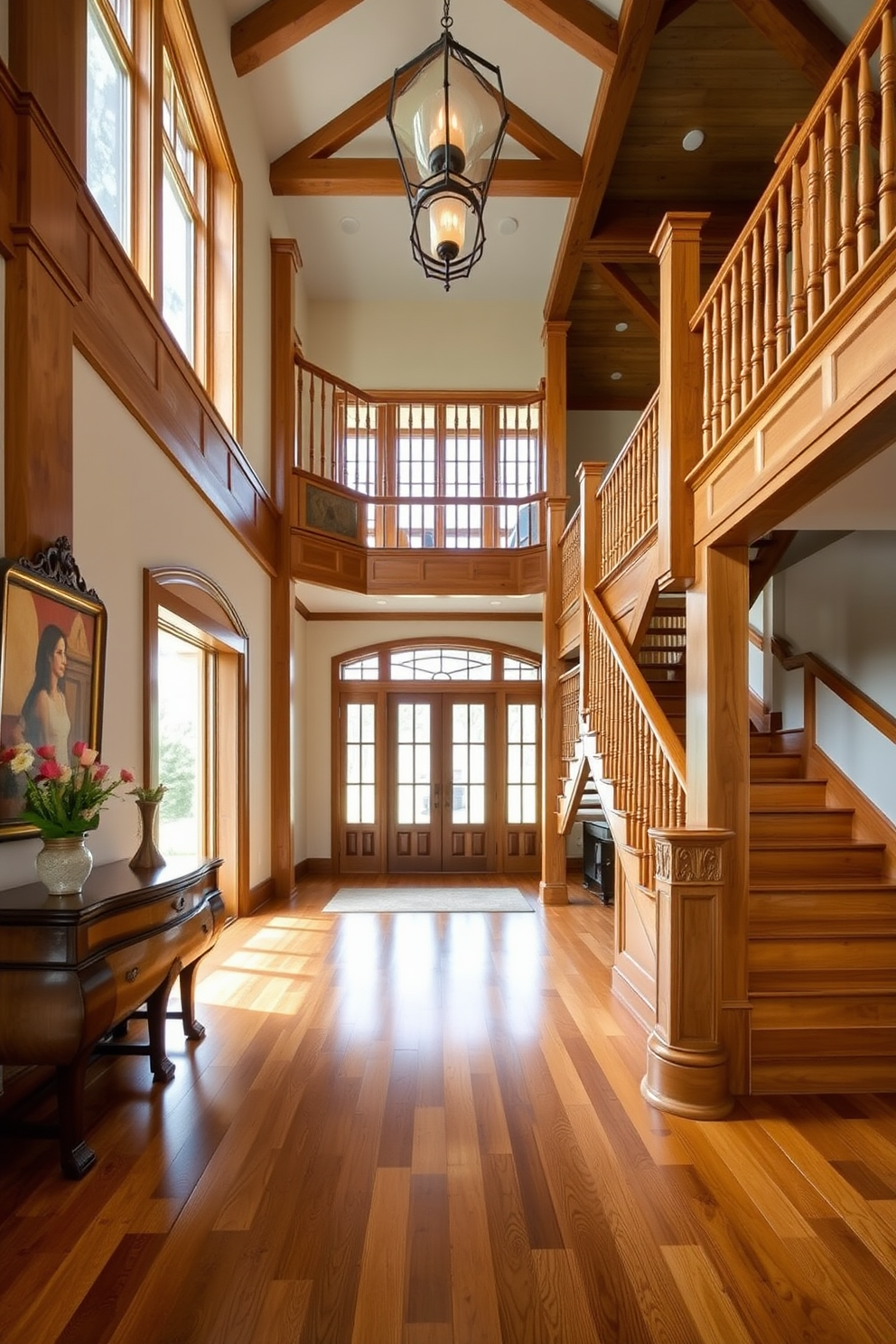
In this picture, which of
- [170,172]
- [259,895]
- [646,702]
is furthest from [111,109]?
[259,895]

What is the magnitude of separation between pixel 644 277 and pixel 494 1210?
7975mm

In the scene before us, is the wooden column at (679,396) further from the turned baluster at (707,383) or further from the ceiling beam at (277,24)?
the ceiling beam at (277,24)

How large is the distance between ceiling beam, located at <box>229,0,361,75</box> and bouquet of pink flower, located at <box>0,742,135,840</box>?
6.07 meters

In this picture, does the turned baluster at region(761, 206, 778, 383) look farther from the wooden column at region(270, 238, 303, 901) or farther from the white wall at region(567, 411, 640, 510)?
the white wall at region(567, 411, 640, 510)

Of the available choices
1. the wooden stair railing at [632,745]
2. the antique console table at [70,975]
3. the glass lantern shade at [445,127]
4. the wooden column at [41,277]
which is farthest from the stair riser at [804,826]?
the wooden column at [41,277]

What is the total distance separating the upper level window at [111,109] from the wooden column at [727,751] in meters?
3.43

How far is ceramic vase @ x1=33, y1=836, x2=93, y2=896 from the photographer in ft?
9.05

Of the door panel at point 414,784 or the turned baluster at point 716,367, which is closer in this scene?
the turned baluster at point 716,367

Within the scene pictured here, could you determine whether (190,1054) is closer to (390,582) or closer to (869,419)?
(869,419)

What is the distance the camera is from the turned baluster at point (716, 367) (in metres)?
3.58

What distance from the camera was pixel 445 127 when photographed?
3.66 metres

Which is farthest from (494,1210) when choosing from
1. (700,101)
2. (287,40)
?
(287,40)

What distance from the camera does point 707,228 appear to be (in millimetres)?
7031

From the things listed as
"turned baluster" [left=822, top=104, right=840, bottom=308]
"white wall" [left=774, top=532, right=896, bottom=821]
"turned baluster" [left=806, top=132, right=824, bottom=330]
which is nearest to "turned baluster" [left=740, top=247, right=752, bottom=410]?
"turned baluster" [left=806, top=132, right=824, bottom=330]
